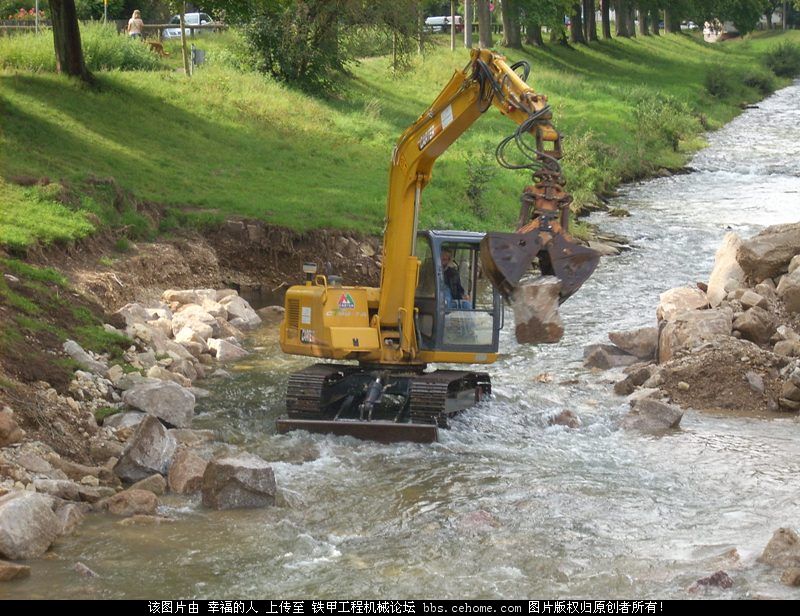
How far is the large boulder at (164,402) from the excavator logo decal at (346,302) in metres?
2.32

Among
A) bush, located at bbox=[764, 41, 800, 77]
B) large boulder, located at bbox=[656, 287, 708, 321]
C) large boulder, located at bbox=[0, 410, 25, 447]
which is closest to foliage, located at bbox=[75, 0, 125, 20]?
large boulder, located at bbox=[656, 287, 708, 321]

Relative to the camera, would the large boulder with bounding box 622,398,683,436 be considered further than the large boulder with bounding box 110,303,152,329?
No

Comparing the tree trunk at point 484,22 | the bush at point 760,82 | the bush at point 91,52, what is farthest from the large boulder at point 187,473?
the bush at point 760,82

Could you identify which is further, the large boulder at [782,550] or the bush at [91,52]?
the bush at [91,52]

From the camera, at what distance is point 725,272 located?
22.5 meters

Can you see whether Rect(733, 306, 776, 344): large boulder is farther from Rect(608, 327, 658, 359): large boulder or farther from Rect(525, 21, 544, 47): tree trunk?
Rect(525, 21, 544, 47): tree trunk

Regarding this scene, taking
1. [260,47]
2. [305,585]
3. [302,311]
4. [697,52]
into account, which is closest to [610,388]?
[302,311]

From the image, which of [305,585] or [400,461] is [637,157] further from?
[305,585]

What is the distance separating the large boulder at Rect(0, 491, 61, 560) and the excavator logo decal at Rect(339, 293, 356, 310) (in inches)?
229

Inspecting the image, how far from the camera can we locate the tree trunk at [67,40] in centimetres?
3194

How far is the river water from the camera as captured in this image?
11586 millimetres

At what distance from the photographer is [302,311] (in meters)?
17.5

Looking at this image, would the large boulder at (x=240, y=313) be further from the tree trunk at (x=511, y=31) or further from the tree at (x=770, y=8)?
the tree at (x=770, y=8)

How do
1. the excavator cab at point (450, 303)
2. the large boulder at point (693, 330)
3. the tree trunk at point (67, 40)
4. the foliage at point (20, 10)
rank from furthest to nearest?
the foliage at point (20, 10)
the tree trunk at point (67, 40)
the large boulder at point (693, 330)
the excavator cab at point (450, 303)
